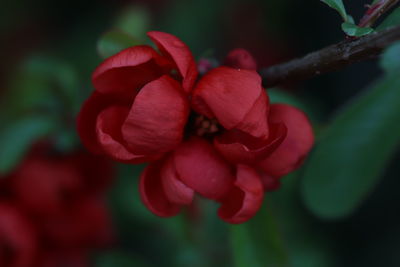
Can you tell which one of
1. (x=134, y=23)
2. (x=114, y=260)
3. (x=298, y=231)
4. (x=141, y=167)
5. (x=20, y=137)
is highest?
(x=134, y=23)

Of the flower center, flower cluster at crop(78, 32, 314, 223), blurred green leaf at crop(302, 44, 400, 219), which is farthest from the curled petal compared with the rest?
blurred green leaf at crop(302, 44, 400, 219)

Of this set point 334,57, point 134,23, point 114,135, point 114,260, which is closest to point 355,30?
point 334,57

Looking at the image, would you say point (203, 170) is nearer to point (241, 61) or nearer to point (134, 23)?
point (241, 61)

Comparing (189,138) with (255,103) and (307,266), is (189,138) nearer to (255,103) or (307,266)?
(255,103)

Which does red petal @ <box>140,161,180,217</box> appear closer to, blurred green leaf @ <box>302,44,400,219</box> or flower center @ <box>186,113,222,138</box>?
flower center @ <box>186,113,222,138</box>

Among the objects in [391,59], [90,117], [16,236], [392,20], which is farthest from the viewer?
[16,236]

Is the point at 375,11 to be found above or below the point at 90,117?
above
